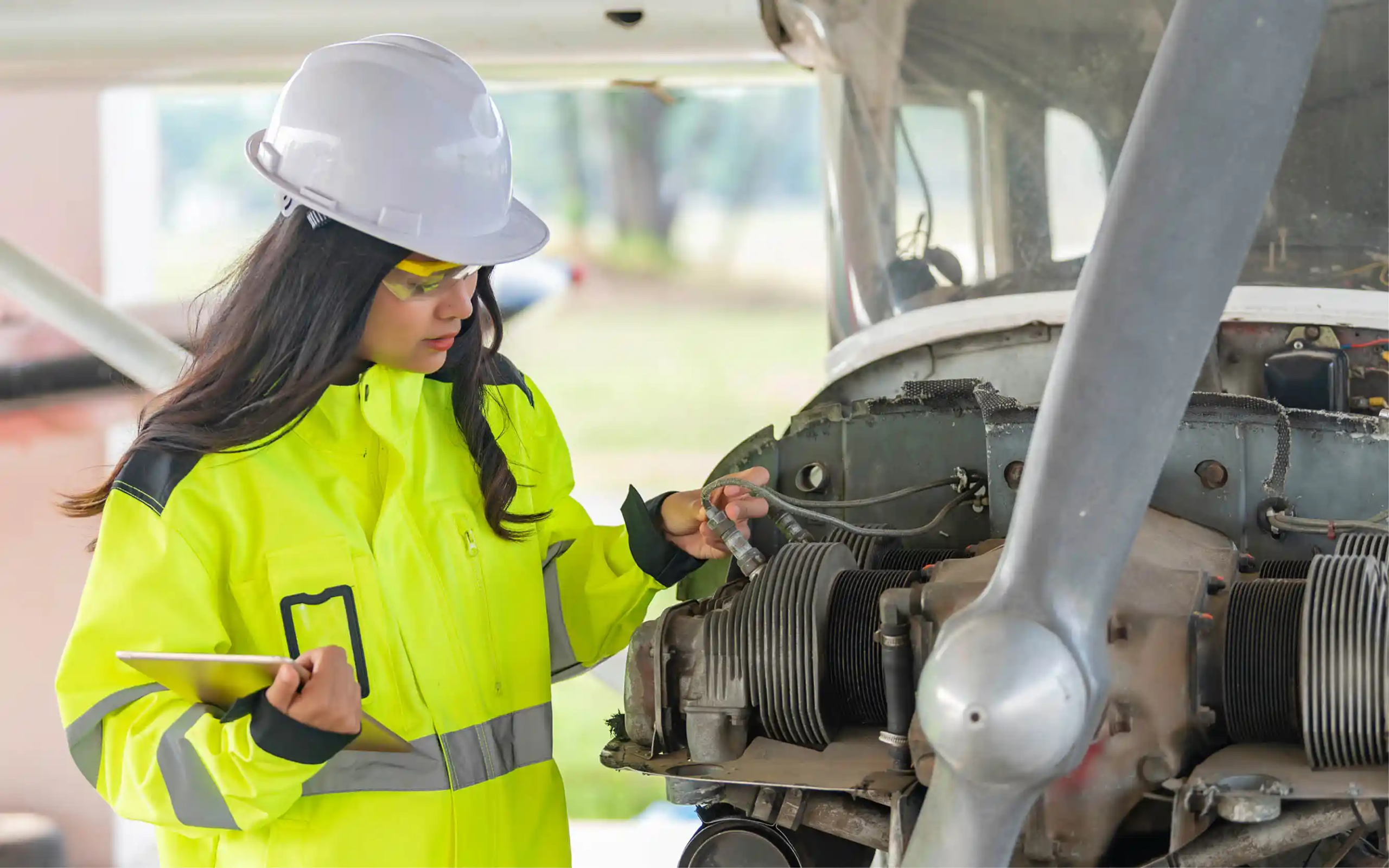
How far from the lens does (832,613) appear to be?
1835 millimetres

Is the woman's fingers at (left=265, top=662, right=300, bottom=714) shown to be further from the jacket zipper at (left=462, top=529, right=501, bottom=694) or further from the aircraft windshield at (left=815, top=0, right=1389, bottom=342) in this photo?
the aircraft windshield at (left=815, top=0, right=1389, bottom=342)

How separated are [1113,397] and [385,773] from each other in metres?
1.08

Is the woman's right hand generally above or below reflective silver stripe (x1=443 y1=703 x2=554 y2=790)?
above

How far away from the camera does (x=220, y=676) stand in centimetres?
173

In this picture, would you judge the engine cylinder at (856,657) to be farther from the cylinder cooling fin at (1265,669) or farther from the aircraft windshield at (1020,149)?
the aircraft windshield at (1020,149)

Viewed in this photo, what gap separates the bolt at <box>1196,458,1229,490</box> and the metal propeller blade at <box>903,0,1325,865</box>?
53cm

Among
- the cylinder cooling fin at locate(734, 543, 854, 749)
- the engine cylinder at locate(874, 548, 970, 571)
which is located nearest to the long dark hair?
the cylinder cooling fin at locate(734, 543, 854, 749)

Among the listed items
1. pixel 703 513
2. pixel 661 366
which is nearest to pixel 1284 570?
pixel 703 513

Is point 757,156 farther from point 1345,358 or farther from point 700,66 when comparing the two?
point 1345,358

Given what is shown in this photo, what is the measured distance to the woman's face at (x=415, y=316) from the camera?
2023mm

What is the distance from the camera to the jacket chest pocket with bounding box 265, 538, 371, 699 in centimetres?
194

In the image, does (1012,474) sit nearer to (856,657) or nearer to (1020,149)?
(856,657)

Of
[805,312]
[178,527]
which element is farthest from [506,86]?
[805,312]

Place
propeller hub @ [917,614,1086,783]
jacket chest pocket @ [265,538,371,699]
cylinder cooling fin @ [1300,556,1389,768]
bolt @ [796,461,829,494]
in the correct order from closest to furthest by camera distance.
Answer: propeller hub @ [917,614,1086,783] → cylinder cooling fin @ [1300,556,1389,768] → jacket chest pocket @ [265,538,371,699] → bolt @ [796,461,829,494]
